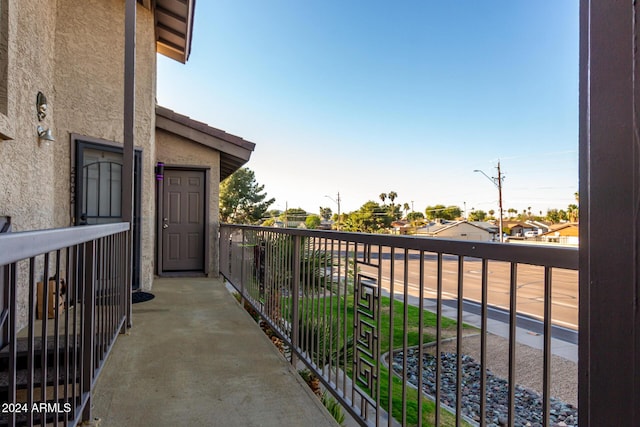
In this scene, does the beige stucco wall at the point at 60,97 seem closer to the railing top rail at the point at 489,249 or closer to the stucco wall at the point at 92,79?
the stucco wall at the point at 92,79

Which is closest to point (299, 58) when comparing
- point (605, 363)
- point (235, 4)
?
point (235, 4)

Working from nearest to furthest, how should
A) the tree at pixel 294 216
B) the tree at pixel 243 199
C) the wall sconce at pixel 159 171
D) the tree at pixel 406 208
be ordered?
1. the wall sconce at pixel 159 171
2. the tree at pixel 243 199
3. the tree at pixel 294 216
4. the tree at pixel 406 208

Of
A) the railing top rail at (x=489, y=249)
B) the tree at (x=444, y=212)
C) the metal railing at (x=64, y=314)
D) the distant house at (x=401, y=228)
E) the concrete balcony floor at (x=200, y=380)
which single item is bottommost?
the distant house at (x=401, y=228)

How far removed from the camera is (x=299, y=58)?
639 inches

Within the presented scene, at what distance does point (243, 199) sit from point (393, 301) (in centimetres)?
3156

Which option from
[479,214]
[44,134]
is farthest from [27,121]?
[479,214]

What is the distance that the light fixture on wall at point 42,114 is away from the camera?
10.6ft

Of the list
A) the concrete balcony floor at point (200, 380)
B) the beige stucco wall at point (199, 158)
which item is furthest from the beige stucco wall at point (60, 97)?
the concrete balcony floor at point (200, 380)

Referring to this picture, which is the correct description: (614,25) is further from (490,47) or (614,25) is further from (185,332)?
(490,47)

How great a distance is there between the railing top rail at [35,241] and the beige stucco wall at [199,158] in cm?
493

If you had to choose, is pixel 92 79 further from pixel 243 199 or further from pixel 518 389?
pixel 243 199

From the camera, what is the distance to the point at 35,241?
33.2 inches

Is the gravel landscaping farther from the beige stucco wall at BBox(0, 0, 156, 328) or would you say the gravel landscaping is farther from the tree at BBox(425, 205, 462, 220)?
the tree at BBox(425, 205, 462, 220)

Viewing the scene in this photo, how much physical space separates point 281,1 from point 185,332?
28.7 ft
